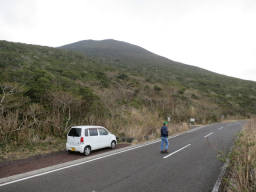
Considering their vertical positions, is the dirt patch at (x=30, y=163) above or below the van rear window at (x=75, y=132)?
below

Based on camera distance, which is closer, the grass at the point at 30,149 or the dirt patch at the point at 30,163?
the dirt patch at the point at 30,163

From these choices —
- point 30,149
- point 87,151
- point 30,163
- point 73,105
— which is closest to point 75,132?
point 87,151

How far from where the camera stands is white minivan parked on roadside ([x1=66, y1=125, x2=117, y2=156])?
9016mm

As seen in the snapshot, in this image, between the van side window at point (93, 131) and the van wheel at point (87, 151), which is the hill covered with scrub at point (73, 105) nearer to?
the van side window at point (93, 131)

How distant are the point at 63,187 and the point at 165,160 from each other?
15.4 feet

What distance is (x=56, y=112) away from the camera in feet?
42.0

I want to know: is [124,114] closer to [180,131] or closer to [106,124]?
[106,124]

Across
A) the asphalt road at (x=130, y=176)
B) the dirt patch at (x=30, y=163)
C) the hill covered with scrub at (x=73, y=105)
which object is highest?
the hill covered with scrub at (x=73, y=105)

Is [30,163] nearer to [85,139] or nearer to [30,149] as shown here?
[30,149]

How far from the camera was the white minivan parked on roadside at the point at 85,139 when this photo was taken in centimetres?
902

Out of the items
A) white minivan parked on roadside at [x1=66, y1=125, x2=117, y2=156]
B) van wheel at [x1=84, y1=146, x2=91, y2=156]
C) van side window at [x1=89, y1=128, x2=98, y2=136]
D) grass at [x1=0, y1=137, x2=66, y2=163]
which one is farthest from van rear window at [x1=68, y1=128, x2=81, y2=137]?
grass at [x1=0, y1=137, x2=66, y2=163]

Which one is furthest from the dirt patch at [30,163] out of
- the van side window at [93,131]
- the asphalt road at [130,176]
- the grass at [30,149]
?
the van side window at [93,131]

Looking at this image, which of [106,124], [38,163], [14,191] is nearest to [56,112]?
[106,124]

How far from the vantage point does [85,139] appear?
30.1 ft
